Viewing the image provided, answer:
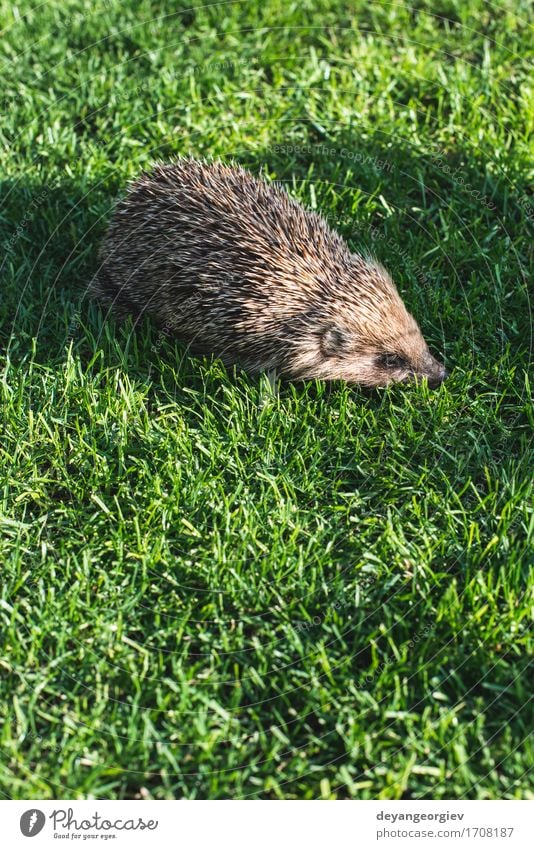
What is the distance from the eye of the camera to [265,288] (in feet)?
17.0

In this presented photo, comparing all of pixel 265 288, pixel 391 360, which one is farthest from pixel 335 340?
pixel 265 288

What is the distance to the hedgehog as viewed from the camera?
5.21 m

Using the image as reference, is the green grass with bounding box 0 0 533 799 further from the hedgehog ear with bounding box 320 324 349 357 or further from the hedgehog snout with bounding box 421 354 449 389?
the hedgehog ear with bounding box 320 324 349 357

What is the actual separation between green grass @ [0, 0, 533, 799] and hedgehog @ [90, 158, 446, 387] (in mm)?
221

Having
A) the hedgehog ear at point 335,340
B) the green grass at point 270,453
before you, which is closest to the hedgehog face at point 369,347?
the hedgehog ear at point 335,340

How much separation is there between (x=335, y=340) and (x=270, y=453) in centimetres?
89

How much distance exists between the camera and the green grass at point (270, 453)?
13.0 feet

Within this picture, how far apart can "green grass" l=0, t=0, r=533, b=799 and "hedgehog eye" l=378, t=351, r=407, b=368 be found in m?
0.23

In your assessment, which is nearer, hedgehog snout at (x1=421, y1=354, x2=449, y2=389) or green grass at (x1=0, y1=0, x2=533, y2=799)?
green grass at (x1=0, y1=0, x2=533, y2=799)

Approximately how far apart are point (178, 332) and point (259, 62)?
3054mm

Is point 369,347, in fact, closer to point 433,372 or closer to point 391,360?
point 391,360

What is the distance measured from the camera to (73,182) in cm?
635
